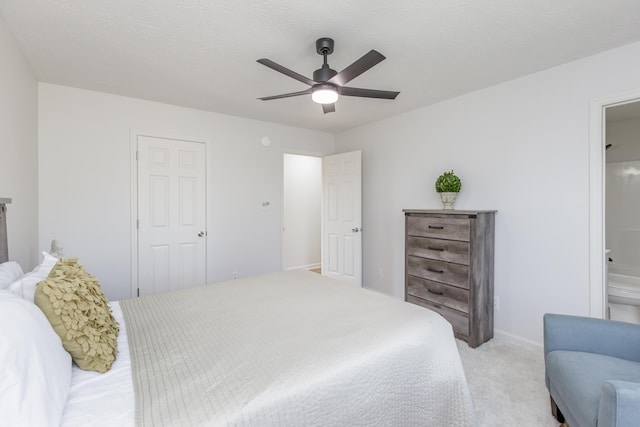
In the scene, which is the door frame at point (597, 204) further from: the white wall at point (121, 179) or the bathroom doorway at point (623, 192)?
the white wall at point (121, 179)

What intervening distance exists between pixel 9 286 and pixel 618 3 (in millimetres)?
3254

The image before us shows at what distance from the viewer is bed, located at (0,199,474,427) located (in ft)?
3.00

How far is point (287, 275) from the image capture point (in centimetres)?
252

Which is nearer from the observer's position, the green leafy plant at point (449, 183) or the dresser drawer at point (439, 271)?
the dresser drawer at point (439, 271)

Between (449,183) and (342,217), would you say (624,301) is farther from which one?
(342,217)

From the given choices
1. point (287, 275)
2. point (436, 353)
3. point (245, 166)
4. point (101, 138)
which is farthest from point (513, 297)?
point (101, 138)

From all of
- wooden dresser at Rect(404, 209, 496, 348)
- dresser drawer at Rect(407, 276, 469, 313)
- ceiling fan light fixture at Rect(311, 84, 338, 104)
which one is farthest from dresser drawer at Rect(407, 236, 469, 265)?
ceiling fan light fixture at Rect(311, 84, 338, 104)

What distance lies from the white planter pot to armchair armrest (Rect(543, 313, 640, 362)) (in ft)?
4.92

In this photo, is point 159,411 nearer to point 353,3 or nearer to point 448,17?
point 353,3

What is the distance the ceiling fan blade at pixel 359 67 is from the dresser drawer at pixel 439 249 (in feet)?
5.78

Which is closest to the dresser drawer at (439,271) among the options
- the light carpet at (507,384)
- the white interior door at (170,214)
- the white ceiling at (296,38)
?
the light carpet at (507,384)

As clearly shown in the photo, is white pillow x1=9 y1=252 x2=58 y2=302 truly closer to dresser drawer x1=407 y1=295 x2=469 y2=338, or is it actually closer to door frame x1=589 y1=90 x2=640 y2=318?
dresser drawer x1=407 y1=295 x2=469 y2=338

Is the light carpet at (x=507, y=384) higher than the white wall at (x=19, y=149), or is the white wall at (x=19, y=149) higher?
the white wall at (x=19, y=149)

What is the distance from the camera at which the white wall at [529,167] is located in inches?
93.8
